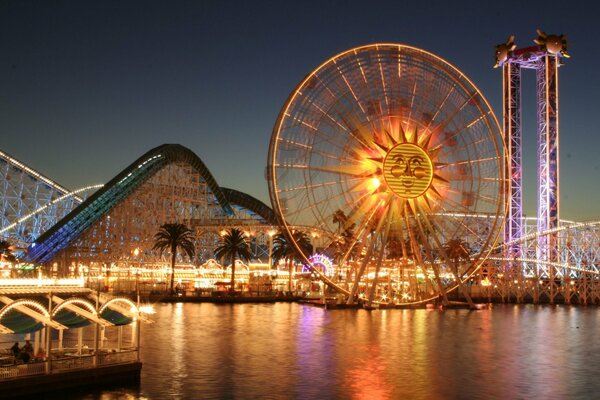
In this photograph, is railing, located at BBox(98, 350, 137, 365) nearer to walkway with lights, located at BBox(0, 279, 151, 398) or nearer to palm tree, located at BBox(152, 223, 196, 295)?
walkway with lights, located at BBox(0, 279, 151, 398)

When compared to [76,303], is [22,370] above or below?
below

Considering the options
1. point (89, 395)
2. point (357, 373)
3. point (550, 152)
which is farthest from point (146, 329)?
point (550, 152)

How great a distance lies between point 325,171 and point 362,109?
5693mm

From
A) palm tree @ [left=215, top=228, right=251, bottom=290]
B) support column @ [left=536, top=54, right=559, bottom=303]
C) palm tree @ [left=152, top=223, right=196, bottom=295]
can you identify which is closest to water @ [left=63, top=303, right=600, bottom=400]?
palm tree @ [left=152, top=223, right=196, bottom=295]

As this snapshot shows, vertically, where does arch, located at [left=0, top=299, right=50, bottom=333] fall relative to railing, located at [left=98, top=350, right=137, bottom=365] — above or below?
above

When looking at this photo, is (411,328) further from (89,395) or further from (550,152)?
(550,152)

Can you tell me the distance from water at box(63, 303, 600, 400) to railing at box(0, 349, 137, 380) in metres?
1.27

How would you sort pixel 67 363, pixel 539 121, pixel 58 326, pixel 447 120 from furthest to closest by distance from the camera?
pixel 539 121 → pixel 447 120 → pixel 67 363 → pixel 58 326

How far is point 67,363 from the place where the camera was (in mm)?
33000

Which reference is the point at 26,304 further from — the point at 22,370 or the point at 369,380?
the point at 369,380

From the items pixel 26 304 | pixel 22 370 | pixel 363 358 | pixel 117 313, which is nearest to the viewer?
pixel 22 370

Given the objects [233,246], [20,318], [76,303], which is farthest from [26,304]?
[233,246]

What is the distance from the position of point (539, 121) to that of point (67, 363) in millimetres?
98434

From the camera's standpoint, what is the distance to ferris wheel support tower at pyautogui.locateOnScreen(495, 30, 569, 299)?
4638 inches
